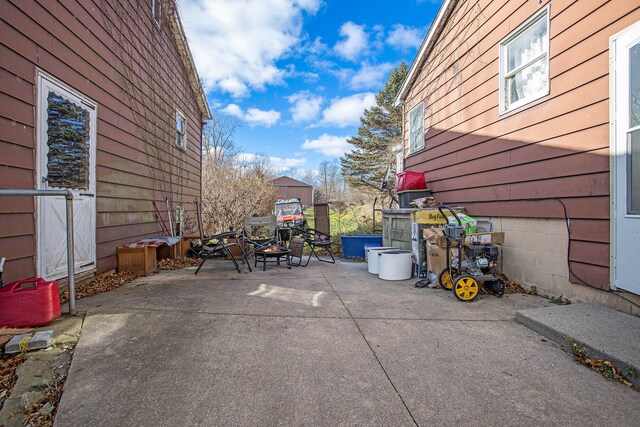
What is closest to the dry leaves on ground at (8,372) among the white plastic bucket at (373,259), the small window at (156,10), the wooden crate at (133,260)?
the wooden crate at (133,260)

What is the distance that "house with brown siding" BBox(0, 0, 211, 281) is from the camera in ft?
9.90

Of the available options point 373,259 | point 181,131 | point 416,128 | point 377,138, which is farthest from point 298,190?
point 373,259

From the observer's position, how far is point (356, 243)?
7.41m

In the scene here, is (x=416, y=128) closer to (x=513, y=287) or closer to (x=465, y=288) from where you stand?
(x=513, y=287)

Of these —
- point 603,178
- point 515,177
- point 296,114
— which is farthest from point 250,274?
point 296,114

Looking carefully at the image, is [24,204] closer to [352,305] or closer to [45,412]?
[45,412]

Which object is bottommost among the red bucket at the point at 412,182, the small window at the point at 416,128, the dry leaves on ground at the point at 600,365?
the dry leaves on ground at the point at 600,365

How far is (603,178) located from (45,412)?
4.56 meters

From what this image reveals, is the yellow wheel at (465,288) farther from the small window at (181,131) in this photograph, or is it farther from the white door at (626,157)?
the small window at (181,131)

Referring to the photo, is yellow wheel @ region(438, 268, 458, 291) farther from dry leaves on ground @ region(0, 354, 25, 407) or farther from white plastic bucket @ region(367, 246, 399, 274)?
dry leaves on ground @ region(0, 354, 25, 407)

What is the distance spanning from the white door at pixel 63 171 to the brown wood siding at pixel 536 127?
5.59m

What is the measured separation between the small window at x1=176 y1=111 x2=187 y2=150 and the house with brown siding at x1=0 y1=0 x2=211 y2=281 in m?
0.58

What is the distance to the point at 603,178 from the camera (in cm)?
306

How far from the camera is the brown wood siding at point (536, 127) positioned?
10.2 feet
